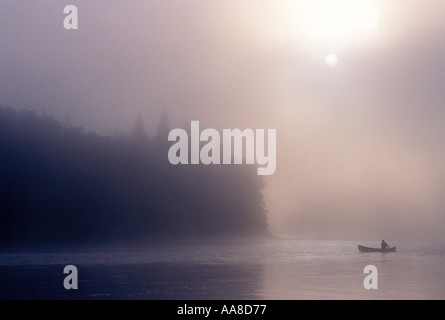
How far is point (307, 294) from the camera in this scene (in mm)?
9703

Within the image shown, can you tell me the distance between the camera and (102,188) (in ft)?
40.2

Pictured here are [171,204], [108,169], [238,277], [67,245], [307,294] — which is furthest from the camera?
[67,245]

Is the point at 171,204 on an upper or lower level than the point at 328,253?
upper

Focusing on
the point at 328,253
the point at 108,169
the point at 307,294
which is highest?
the point at 108,169

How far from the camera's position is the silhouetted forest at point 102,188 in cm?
1138

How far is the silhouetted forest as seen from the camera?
1138 centimetres

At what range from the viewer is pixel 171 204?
15.3 metres
